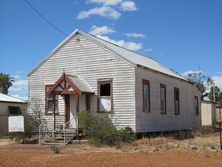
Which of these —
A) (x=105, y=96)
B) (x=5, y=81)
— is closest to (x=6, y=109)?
(x=105, y=96)

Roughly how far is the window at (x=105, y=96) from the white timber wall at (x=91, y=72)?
0.31 m

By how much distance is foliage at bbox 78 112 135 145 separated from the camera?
22156mm

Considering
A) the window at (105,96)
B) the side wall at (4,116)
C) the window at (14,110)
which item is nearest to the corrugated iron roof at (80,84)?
the window at (105,96)

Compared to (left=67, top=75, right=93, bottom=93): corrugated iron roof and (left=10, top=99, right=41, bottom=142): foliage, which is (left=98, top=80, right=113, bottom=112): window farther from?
(left=10, top=99, right=41, bottom=142): foliage

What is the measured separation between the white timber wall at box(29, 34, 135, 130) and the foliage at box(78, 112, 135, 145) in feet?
4.33

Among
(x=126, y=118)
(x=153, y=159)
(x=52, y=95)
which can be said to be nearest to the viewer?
(x=153, y=159)

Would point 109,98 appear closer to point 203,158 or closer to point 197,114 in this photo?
point 203,158

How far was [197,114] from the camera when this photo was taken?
3897 centimetres

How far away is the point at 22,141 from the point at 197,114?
18846mm

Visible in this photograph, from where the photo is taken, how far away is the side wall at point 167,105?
83.7ft

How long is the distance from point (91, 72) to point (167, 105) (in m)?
7.01

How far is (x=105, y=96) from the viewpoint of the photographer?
1012 inches

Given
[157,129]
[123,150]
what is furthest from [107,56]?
[123,150]

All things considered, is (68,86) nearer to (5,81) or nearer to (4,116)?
(4,116)
